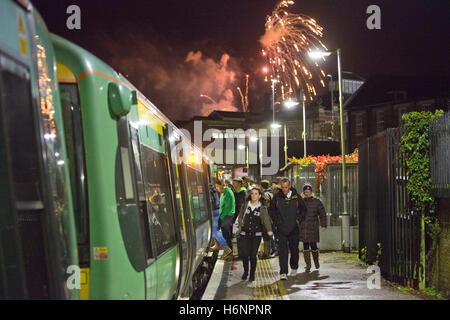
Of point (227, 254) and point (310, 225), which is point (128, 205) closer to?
point (310, 225)

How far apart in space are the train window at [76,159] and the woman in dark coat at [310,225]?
288 inches

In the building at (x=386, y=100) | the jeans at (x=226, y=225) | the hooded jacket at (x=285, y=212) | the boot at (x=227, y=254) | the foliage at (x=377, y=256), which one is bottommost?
the boot at (x=227, y=254)

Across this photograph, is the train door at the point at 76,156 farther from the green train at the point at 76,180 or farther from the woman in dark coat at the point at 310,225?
the woman in dark coat at the point at 310,225

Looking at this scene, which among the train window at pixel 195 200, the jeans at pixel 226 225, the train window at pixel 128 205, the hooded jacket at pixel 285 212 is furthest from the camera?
the jeans at pixel 226 225

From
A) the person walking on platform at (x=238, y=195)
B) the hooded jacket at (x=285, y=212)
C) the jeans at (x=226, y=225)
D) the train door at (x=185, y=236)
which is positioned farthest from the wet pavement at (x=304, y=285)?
the person walking on platform at (x=238, y=195)

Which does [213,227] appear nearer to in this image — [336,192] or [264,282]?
[336,192]

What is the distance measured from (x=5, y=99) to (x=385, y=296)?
23.2 feet

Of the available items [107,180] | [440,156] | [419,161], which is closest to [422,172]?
[419,161]

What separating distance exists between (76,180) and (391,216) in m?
6.42

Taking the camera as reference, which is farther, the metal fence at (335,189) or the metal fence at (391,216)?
the metal fence at (335,189)

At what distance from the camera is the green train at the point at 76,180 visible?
10.2 feet

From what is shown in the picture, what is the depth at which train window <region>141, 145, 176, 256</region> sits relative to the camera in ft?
19.4

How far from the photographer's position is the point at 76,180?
4.60m

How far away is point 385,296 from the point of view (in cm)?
849
